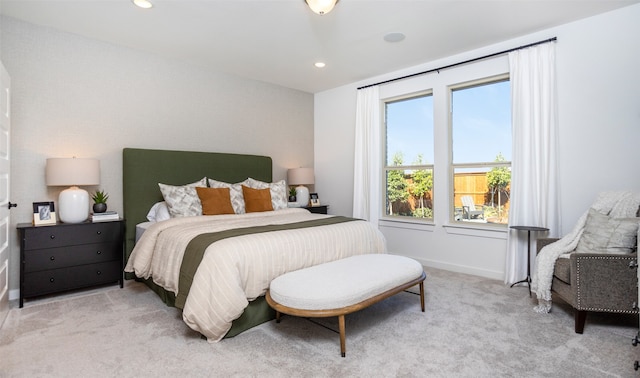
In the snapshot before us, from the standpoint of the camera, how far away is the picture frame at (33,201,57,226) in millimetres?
3081

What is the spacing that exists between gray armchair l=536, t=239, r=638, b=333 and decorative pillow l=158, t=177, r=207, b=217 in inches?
134

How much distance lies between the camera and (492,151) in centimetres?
395

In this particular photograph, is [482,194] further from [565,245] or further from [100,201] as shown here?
[100,201]

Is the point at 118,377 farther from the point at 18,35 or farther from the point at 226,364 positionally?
the point at 18,35

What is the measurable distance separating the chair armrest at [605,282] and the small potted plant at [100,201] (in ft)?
13.5

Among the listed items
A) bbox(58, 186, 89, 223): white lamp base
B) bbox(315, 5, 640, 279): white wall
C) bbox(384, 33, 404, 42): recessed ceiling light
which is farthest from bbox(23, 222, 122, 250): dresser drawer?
bbox(315, 5, 640, 279): white wall

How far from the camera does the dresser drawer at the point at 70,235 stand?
2.93m

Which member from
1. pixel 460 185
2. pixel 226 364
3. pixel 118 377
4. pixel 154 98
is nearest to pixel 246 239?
pixel 226 364

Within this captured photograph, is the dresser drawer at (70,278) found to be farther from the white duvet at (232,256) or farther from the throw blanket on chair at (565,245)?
the throw blanket on chair at (565,245)

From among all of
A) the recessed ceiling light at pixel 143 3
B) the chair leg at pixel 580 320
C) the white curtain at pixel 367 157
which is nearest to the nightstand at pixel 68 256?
the recessed ceiling light at pixel 143 3

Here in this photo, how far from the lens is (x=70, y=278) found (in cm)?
313

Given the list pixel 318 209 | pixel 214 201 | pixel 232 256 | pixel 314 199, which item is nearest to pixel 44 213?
pixel 214 201

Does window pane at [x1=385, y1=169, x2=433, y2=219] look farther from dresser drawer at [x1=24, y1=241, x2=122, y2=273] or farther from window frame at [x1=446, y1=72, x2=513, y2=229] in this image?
dresser drawer at [x1=24, y1=241, x2=122, y2=273]

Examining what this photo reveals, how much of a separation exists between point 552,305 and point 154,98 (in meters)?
4.63
